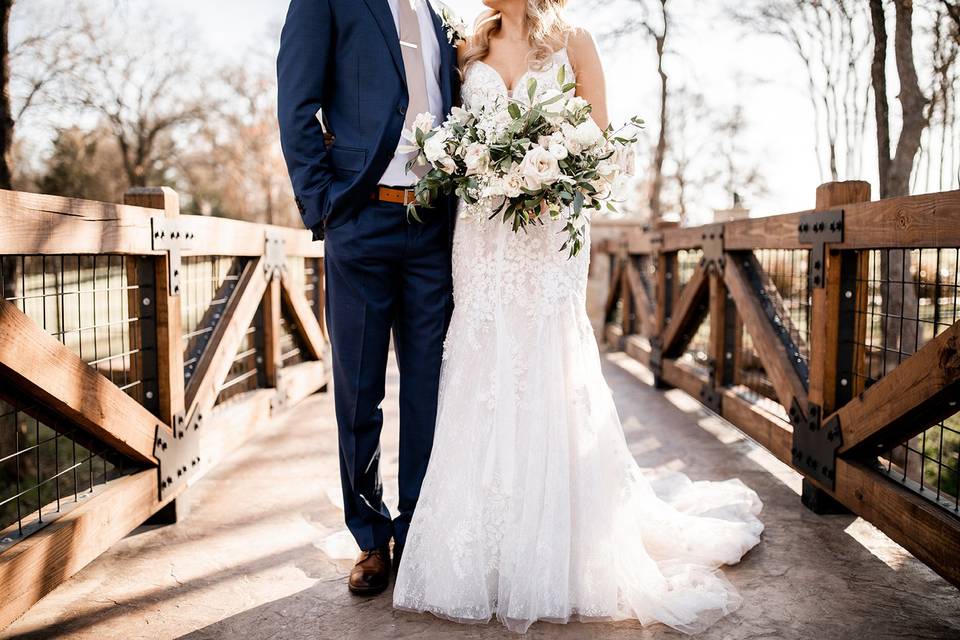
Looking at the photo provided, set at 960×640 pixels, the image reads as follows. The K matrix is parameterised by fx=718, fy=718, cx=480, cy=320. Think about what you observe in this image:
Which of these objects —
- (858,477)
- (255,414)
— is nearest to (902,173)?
(858,477)

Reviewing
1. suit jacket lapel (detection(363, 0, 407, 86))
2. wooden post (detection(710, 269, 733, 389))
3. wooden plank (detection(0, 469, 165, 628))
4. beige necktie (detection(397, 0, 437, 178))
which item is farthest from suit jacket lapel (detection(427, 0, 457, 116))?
wooden post (detection(710, 269, 733, 389))

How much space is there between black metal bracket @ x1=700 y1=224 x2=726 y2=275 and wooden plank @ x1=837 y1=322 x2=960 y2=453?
1.84m

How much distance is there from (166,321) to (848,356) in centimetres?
283

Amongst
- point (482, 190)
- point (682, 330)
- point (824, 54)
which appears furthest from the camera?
point (824, 54)

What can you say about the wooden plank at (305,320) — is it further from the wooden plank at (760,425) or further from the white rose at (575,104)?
the white rose at (575,104)

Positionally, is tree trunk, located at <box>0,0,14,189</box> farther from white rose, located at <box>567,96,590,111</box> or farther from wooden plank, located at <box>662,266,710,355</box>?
wooden plank, located at <box>662,266,710,355</box>

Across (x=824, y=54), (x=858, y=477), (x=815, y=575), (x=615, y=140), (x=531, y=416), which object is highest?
(x=824, y=54)

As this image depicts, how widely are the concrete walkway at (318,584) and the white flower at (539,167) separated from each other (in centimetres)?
132

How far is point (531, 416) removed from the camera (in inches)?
92.2

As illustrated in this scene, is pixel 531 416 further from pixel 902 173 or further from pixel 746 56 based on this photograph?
pixel 746 56

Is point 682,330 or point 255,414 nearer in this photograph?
point 255,414

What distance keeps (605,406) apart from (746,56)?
1288 cm

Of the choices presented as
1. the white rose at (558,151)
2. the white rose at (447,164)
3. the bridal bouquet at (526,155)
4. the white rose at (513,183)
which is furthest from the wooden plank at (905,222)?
the white rose at (447,164)

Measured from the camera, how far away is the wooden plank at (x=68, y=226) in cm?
192
